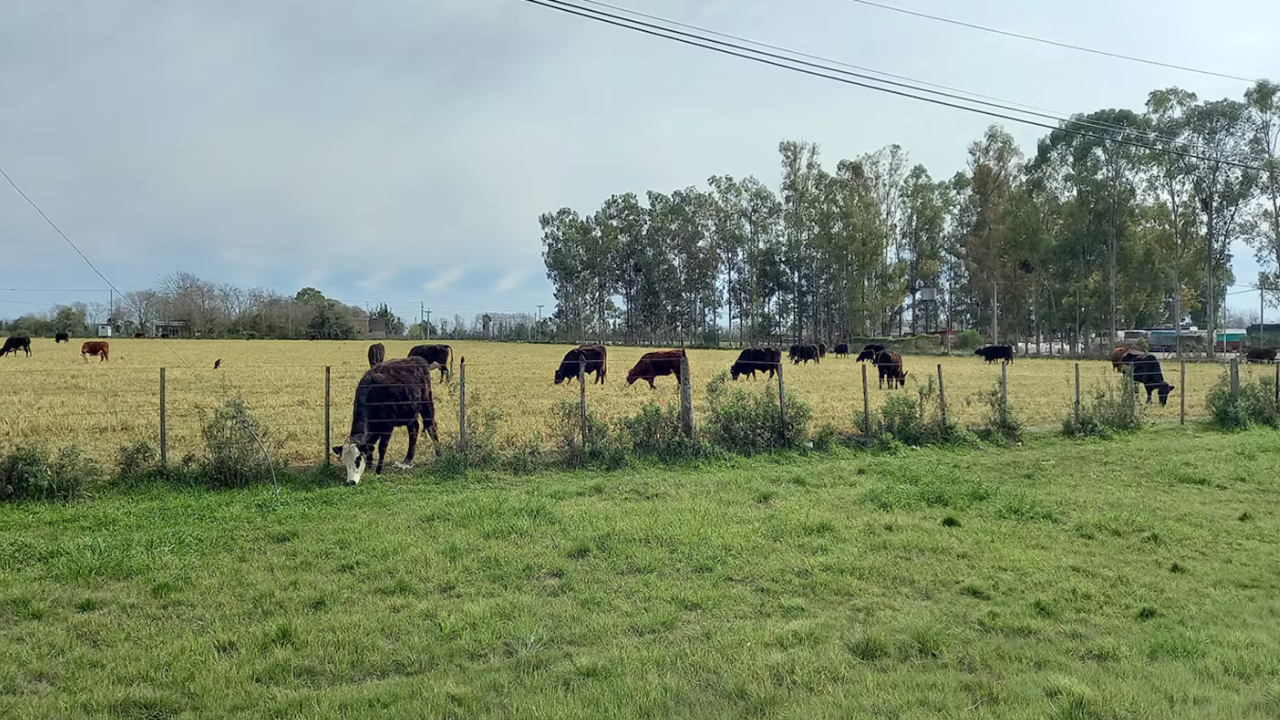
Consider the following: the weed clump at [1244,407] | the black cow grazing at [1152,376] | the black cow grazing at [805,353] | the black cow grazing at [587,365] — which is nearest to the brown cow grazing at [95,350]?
the black cow grazing at [587,365]

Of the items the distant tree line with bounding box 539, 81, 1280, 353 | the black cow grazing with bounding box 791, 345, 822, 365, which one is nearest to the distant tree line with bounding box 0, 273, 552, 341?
the distant tree line with bounding box 539, 81, 1280, 353

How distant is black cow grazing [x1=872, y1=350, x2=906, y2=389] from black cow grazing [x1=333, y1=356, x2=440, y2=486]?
53.6 feet

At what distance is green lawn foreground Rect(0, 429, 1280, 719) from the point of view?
11.3 feet

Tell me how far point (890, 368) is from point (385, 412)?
18099 millimetres

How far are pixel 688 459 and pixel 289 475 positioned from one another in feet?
16.3

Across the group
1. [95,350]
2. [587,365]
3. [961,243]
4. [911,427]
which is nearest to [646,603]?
[911,427]

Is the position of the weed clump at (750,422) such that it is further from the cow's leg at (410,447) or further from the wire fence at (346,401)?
the cow's leg at (410,447)

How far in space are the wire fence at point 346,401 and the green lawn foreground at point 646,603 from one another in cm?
268

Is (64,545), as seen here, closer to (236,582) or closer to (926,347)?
(236,582)

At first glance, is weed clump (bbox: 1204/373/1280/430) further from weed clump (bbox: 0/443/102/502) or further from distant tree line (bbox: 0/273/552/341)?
distant tree line (bbox: 0/273/552/341)

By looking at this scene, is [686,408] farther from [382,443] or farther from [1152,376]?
[1152,376]

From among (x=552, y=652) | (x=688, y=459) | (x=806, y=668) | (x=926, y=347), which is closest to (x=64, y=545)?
(x=552, y=652)

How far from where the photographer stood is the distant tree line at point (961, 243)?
41156 millimetres

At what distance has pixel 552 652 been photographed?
155 inches
